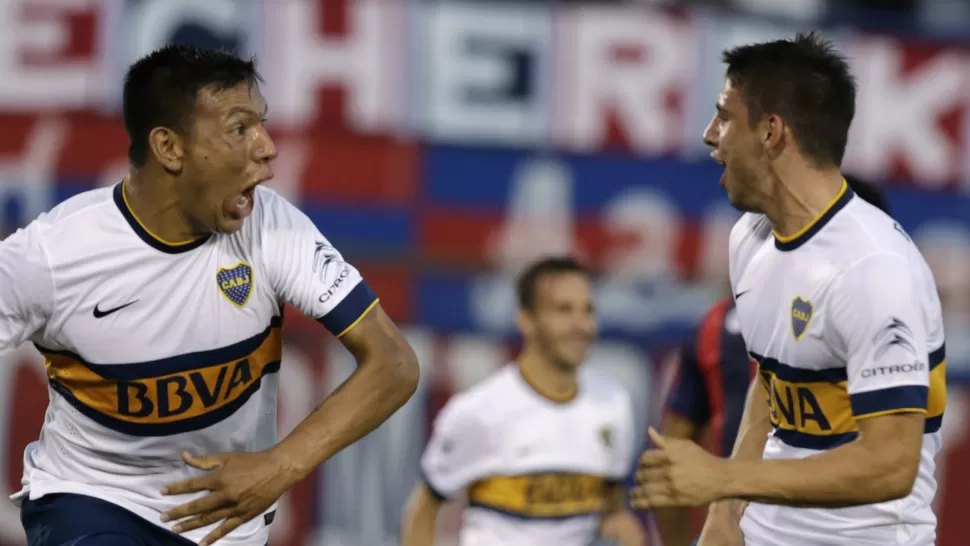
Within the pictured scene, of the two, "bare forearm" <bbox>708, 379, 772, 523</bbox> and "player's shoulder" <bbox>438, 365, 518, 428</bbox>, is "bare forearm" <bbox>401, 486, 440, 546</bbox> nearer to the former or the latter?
Answer: "player's shoulder" <bbox>438, 365, 518, 428</bbox>

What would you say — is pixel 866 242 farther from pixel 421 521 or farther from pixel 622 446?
pixel 421 521

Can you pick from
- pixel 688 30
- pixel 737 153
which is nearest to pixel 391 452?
pixel 688 30

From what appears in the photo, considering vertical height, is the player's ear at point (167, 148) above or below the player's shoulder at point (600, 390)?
above

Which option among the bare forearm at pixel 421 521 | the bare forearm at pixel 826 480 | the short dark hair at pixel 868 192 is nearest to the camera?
the bare forearm at pixel 826 480

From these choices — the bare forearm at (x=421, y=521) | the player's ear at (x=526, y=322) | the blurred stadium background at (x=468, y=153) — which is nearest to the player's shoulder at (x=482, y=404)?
the player's ear at (x=526, y=322)

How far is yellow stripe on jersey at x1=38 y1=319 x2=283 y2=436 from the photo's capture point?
3.96 metres

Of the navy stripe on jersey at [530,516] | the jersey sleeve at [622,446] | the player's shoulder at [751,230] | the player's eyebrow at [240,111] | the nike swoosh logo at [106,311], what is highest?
the player's eyebrow at [240,111]

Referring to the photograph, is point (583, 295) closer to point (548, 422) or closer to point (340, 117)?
point (548, 422)

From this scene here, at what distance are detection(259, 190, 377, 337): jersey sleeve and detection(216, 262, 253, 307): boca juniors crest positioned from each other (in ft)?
0.21

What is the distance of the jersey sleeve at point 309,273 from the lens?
3.80 metres

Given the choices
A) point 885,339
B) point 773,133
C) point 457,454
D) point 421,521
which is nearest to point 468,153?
point 457,454

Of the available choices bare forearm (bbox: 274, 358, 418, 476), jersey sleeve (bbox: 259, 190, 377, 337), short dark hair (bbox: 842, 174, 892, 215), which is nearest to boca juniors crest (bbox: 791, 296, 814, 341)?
bare forearm (bbox: 274, 358, 418, 476)

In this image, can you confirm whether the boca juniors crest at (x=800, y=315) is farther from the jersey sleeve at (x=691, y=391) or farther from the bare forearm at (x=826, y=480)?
the jersey sleeve at (x=691, y=391)

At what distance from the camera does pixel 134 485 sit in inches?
159
